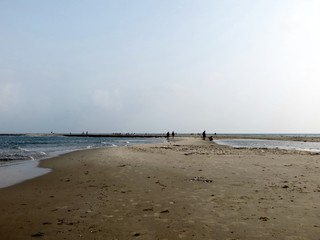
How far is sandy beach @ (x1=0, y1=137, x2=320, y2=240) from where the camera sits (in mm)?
7352

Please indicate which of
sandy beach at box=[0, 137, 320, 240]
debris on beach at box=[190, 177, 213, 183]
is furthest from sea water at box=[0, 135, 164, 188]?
debris on beach at box=[190, 177, 213, 183]

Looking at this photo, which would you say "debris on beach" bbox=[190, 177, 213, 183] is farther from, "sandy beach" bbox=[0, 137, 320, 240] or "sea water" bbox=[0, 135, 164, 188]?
"sea water" bbox=[0, 135, 164, 188]

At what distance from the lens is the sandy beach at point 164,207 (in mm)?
7352

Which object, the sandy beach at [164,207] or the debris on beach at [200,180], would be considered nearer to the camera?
the sandy beach at [164,207]

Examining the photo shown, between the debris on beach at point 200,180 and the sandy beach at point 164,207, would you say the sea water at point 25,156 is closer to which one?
the sandy beach at point 164,207

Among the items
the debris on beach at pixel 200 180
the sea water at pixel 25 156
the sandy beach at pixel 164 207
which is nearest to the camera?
the sandy beach at pixel 164 207

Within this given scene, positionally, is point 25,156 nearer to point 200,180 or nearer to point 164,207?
point 200,180

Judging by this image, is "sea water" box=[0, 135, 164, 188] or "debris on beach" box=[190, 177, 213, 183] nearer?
"debris on beach" box=[190, 177, 213, 183]

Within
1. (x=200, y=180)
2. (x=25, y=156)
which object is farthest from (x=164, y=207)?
(x=25, y=156)

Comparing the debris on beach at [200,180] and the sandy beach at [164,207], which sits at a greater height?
the debris on beach at [200,180]

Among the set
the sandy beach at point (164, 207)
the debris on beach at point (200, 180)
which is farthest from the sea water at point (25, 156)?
the debris on beach at point (200, 180)

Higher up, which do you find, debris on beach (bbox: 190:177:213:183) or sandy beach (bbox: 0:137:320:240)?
debris on beach (bbox: 190:177:213:183)

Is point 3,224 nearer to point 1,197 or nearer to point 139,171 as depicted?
point 1,197

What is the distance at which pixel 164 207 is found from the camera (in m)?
9.56
